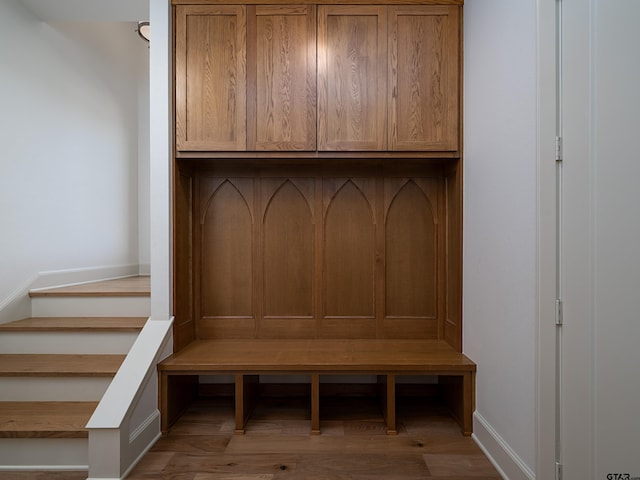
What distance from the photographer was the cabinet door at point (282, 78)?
208 centimetres

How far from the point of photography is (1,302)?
2.26m

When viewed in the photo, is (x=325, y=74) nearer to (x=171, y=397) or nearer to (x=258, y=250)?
(x=258, y=250)

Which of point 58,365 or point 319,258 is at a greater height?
point 319,258

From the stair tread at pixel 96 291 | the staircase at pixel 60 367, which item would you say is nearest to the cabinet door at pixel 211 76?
the stair tread at pixel 96 291

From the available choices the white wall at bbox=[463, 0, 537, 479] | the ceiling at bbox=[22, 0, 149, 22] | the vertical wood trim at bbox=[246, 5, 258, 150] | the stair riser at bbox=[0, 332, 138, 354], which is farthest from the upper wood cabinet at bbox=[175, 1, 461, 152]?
the stair riser at bbox=[0, 332, 138, 354]

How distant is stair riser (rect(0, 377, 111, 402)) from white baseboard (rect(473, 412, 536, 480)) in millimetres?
2049

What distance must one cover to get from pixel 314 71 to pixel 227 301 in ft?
5.39

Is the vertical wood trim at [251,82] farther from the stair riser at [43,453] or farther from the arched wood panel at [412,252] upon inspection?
the stair riser at [43,453]

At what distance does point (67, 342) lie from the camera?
2117 millimetres

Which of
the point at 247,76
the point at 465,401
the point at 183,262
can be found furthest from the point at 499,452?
the point at 247,76

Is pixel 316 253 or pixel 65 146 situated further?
pixel 65 146

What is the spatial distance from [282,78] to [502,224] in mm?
1508

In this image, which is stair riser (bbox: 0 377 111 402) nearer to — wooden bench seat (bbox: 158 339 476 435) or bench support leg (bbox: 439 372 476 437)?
wooden bench seat (bbox: 158 339 476 435)

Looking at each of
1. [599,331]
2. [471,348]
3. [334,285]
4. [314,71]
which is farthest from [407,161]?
[599,331]
